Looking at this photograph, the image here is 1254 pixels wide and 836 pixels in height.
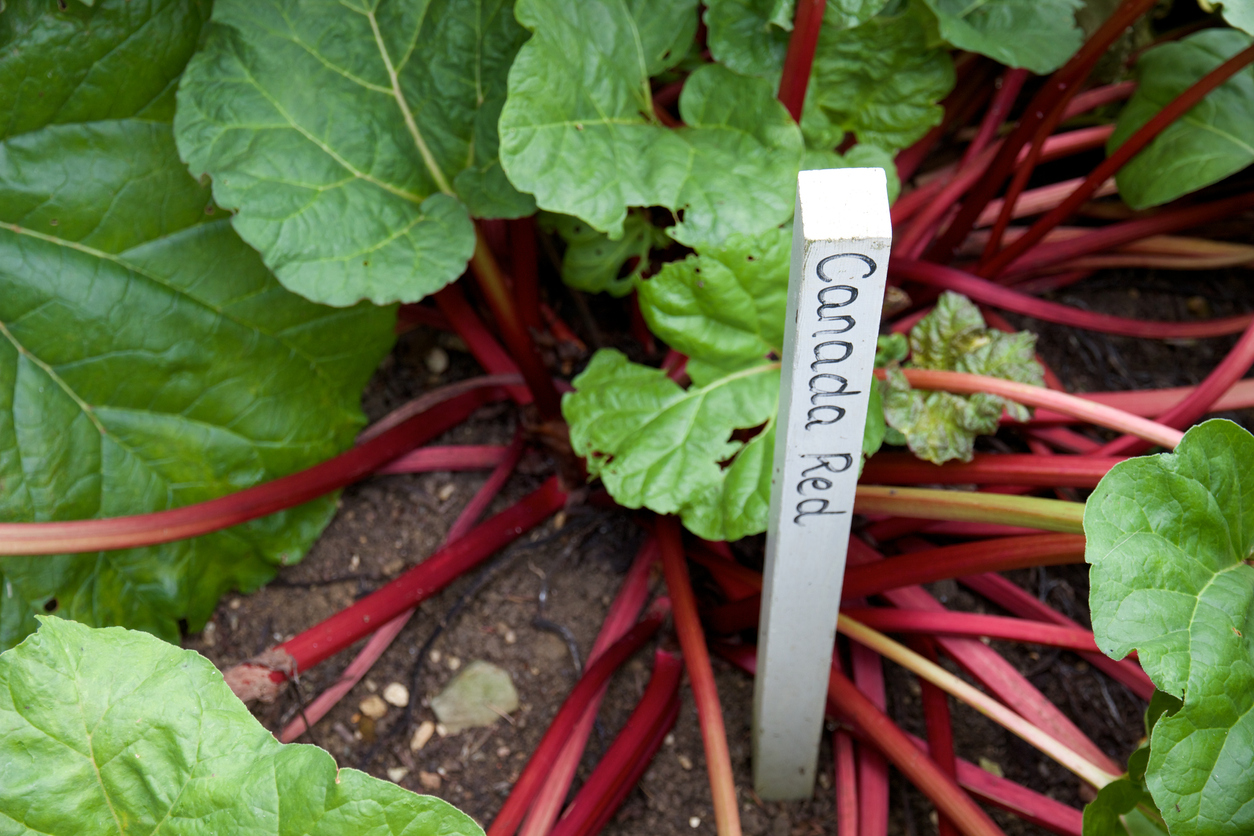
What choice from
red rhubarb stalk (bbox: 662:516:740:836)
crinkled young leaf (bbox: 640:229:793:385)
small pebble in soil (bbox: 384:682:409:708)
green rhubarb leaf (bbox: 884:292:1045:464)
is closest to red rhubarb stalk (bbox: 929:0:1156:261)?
green rhubarb leaf (bbox: 884:292:1045:464)

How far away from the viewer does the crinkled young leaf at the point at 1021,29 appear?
4.93 ft

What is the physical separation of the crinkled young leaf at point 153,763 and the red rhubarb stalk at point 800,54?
1.05 m

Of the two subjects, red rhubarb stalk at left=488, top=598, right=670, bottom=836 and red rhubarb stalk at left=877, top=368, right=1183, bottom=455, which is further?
red rhubarb stalk at left=488, top=598, right=670, bottom=836

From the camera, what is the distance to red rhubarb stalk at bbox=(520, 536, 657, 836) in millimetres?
1316

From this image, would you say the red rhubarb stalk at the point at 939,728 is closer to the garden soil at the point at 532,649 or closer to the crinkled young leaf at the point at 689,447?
the garden soil at the point at 532,649

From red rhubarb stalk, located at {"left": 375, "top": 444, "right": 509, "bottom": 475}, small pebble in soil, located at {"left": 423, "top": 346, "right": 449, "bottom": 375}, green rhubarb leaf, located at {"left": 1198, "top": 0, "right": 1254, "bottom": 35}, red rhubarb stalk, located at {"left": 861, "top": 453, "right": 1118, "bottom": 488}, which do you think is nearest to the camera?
green rhubarb leaf, located at {"left": 1198, "top": 0, "right": 1254, "bottom": 35}

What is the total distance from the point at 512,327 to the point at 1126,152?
109 cm

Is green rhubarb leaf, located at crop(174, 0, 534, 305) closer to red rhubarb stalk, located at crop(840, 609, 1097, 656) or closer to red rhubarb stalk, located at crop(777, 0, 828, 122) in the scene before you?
red rhubarb stalk, located at crop(777, 0, 828, 122)

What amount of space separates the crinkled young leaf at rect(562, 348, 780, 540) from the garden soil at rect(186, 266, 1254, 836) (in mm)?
396

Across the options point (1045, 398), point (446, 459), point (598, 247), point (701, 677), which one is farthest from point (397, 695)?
point (1045, 398)

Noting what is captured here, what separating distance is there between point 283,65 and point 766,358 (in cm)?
80

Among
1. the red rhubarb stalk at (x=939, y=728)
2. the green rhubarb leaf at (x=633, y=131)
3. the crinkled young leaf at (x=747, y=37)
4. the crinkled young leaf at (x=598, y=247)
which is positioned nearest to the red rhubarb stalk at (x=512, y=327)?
the crinkled young leaf at (x=598, y=247)

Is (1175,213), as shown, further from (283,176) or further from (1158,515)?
(283,176)

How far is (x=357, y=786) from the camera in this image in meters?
0.81
